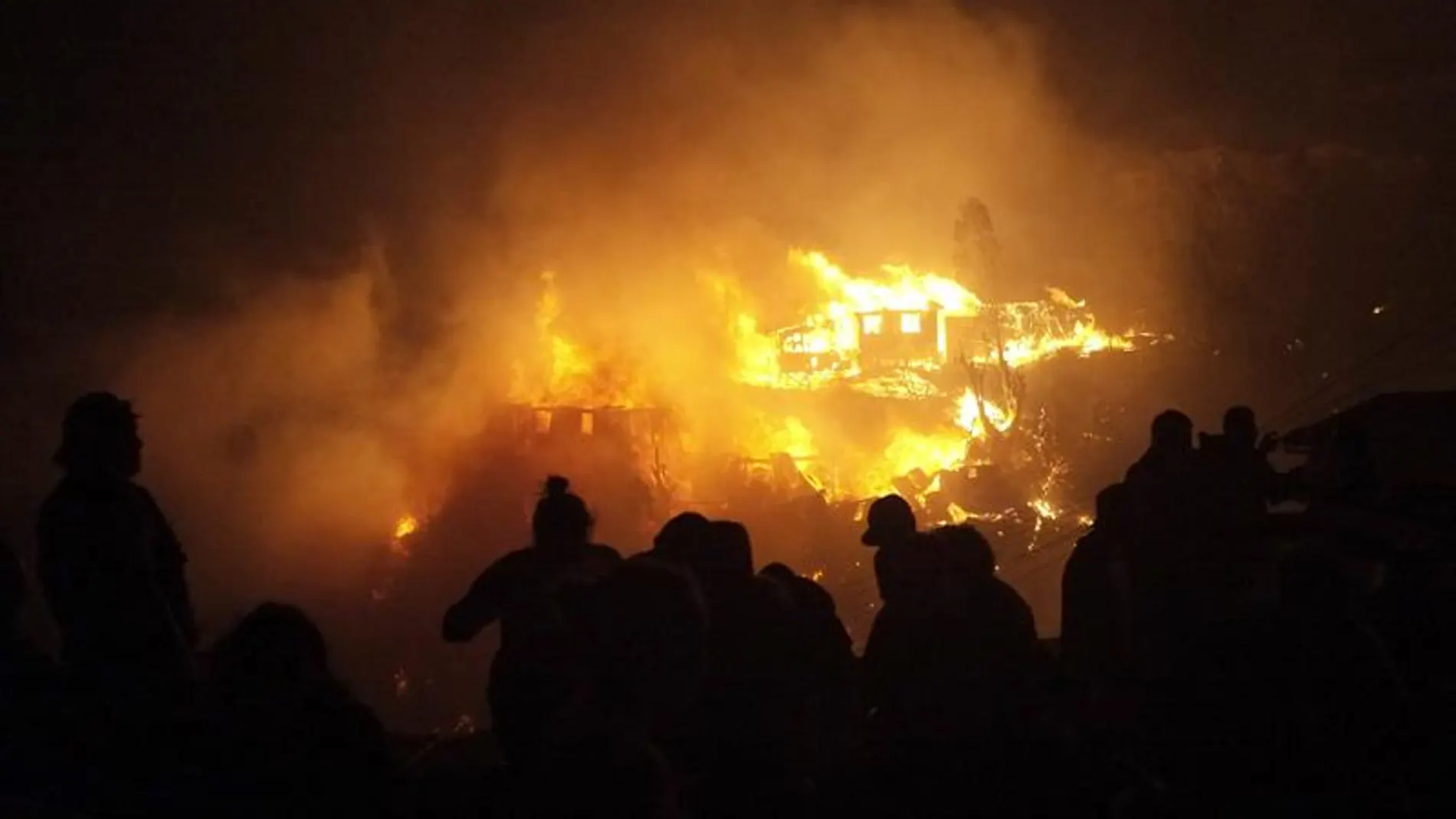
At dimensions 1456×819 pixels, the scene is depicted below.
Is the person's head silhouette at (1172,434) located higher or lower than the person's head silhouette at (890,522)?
higher

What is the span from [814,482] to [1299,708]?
2356 inches

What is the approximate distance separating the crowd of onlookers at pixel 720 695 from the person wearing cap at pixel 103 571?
0.01 metres

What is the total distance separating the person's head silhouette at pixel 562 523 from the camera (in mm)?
5238

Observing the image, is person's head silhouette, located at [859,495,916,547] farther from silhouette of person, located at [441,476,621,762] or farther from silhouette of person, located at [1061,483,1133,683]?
silhouette of person, located at [441,476,621,762]

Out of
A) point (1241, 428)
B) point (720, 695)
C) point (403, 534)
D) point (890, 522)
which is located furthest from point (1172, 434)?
point (403, 534)

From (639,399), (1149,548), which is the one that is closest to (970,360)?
(639,399)

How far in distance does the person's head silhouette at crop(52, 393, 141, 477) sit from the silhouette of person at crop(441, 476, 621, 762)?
1812 mm

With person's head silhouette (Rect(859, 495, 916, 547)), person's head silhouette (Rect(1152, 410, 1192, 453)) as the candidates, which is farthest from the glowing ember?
person's head silhouette (Rect(859, 495, 916, 547))

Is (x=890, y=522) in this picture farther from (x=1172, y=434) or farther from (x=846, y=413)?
(x=846, y=413)

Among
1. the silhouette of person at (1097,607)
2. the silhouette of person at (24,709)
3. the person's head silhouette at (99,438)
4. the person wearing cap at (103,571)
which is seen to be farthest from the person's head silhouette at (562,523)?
the silhouette of person at (1097,607)

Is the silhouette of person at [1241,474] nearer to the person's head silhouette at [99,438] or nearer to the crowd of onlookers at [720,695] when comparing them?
the crowd of onlookers at [720,695]

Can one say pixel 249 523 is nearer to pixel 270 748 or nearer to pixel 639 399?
pixel 639 399

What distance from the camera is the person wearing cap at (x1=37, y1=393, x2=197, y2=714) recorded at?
5207mm

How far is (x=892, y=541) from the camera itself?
5.68m
